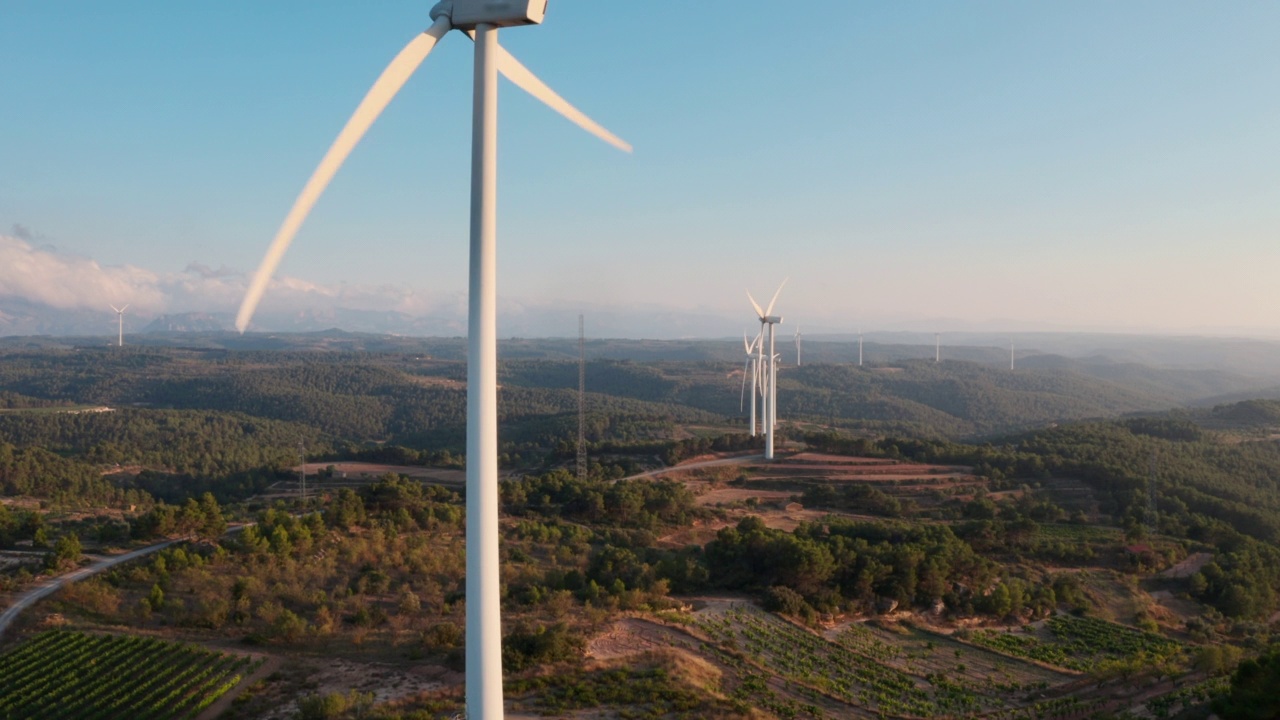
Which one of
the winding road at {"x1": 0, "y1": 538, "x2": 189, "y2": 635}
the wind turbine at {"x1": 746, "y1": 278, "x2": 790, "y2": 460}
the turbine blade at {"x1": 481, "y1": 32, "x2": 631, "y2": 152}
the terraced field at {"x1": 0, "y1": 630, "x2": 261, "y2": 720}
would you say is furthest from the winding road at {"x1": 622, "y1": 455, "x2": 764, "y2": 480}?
the turbine blade at {"x1": 481, "y1": 32, "x2": 631, "y2": 152}

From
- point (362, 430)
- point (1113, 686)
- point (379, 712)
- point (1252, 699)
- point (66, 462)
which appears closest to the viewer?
point (1252, 699)

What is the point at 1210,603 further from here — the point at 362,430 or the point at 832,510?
the point at 362,430

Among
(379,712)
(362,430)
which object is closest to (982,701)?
(379,712)

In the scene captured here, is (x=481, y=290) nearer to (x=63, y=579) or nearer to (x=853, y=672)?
(x=853, y=672)

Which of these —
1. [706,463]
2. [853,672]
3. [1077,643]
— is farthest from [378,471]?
[1077,643]

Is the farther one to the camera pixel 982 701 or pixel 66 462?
pixel 66 462

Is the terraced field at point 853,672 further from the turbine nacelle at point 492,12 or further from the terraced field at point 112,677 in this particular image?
the turbine nacelle at point 492,12

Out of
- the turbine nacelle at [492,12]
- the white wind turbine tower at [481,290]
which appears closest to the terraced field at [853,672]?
the white wind turbine tower at [481,290]
